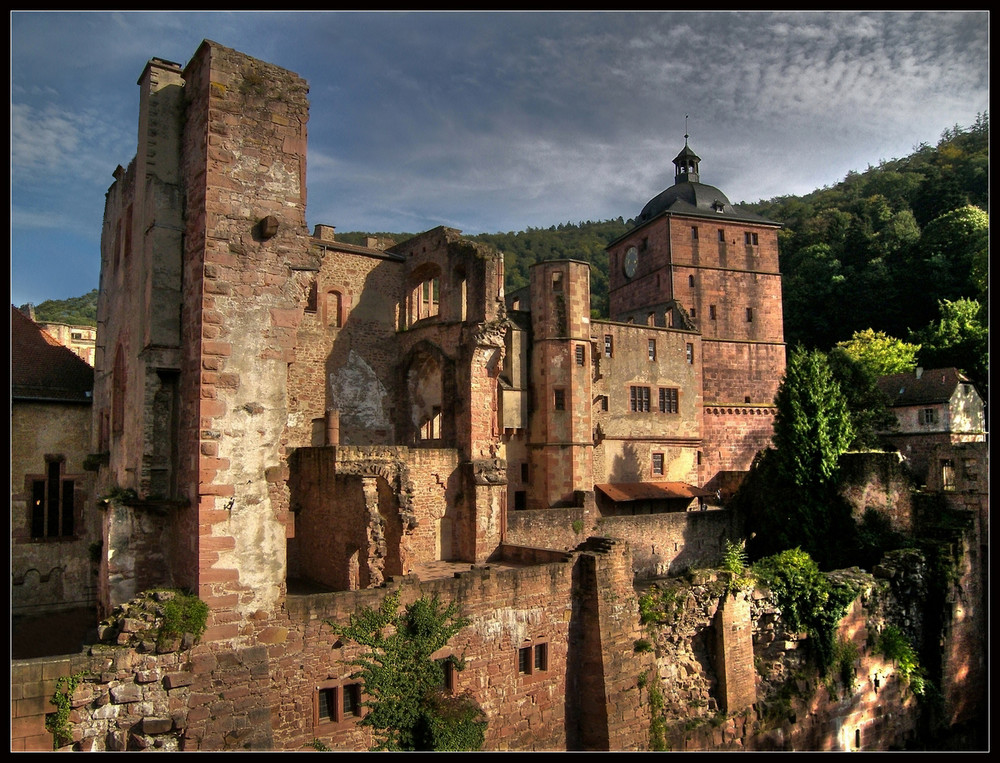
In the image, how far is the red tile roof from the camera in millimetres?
18875

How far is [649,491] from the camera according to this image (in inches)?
1271

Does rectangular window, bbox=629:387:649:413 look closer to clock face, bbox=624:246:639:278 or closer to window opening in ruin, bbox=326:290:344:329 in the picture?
clock face, bbox=624:246:639:278

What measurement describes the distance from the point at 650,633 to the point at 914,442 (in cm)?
Result: 2590

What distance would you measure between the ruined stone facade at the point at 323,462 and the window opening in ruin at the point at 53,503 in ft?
Answer: 5.67

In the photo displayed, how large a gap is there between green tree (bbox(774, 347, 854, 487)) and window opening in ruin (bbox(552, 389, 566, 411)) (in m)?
7.97

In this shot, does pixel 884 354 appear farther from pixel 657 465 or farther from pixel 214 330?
pixel 214 330

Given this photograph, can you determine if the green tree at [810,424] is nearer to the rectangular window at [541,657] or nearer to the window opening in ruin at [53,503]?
the rectangular window at [541,657]

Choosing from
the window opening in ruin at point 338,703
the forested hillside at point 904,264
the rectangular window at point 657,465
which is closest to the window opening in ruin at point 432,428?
the rectangular window at point 657,465

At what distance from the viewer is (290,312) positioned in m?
12.7

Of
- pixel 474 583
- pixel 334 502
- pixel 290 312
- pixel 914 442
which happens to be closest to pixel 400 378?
pixel 334 502

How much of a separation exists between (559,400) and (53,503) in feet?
56.3

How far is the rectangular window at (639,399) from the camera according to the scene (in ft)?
110
